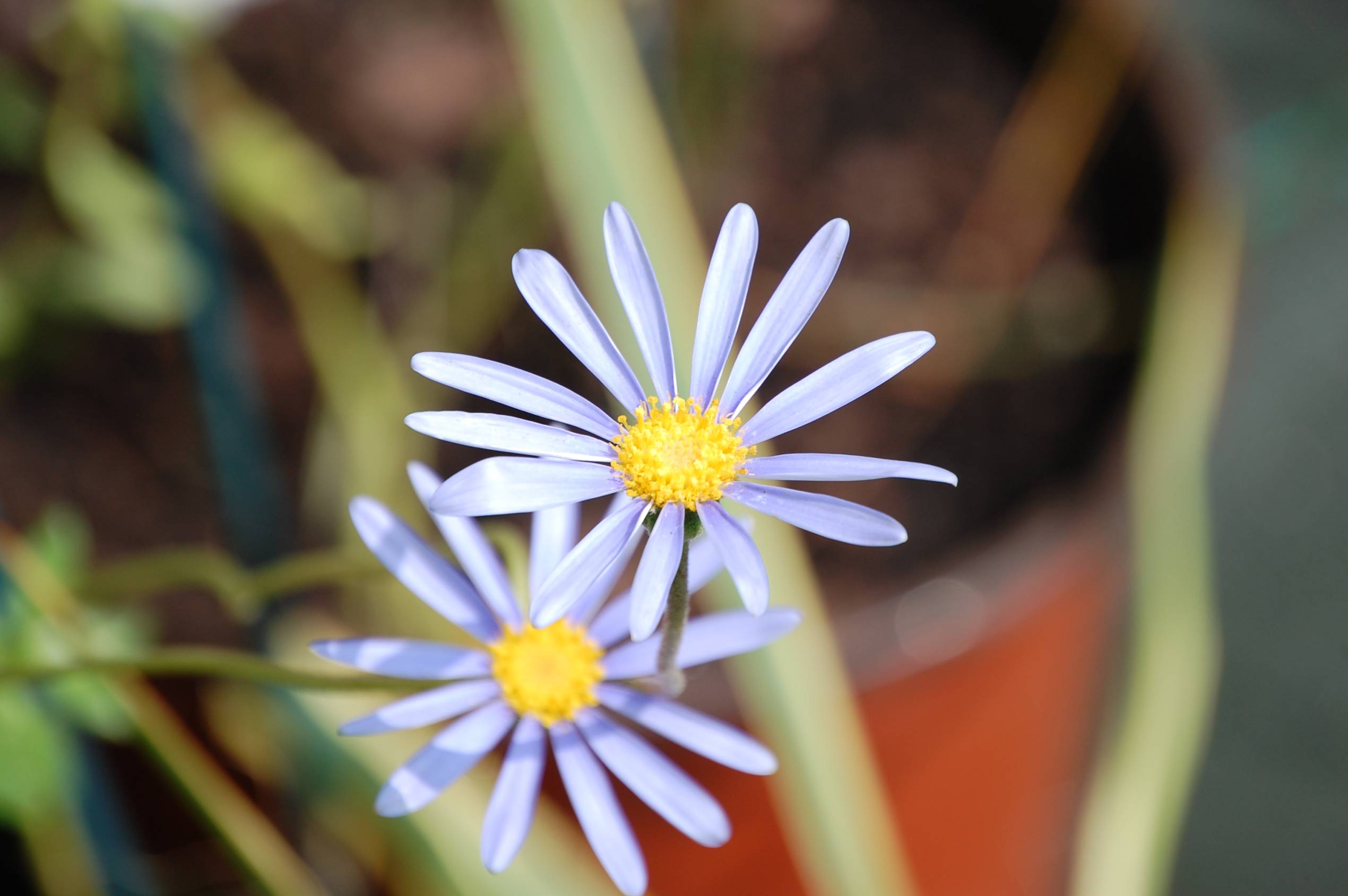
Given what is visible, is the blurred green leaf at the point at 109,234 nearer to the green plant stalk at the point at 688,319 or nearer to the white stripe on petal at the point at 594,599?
the green plant stalk at the point at 688,319

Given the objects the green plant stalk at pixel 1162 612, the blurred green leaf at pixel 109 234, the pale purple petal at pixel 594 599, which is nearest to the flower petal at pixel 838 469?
the pale purple petal at pixel 594 599

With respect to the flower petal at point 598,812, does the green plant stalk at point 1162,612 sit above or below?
above

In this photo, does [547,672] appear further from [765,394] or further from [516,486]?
[765,394]

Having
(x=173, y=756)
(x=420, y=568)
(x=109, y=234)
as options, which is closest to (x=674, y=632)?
(x=420, y=568)

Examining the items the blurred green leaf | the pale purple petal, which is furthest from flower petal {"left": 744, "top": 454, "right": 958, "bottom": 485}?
the blurred green leaf

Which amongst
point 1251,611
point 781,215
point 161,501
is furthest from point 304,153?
point 1251,611

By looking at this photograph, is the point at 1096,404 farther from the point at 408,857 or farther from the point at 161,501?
the point at 161,501
